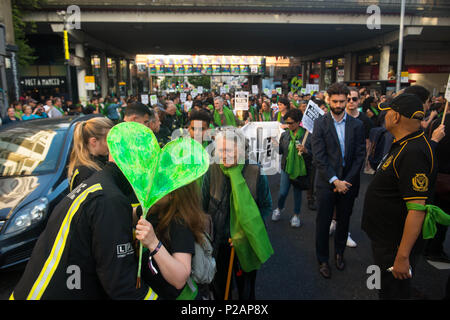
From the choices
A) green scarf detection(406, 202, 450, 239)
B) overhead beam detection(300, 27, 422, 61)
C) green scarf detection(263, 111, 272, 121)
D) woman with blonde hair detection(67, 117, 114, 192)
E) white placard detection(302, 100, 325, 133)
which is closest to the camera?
green scarf detection(406, 202, 450, 239)

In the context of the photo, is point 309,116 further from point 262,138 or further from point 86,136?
point 86,136

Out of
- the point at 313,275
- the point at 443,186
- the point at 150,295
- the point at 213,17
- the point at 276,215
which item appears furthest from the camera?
the point at 213,17

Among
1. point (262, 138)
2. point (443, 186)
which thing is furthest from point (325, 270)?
point (262, 138)

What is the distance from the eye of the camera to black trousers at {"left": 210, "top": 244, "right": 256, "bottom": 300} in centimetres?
277

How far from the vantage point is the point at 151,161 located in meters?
1.58

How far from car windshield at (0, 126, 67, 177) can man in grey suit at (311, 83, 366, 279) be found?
3.37 meters

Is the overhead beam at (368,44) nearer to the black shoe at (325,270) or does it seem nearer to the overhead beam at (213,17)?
the overhead beam at (213,17)

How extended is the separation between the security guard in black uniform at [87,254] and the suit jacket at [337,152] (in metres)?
2.79

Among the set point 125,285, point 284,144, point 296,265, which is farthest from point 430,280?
point 125,285

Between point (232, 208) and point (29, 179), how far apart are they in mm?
2813

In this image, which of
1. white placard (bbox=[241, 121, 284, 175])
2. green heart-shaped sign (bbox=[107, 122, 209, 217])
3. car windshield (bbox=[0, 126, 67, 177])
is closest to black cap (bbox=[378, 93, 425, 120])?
green heart-shaped sign (bbox=[107, 122, 209, 217])

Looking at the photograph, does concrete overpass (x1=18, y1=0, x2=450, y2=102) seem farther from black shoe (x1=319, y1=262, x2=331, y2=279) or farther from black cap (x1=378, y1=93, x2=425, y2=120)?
black cap (x1=378, y1=93, x2=425, y2=120)

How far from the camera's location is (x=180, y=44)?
33.2 m

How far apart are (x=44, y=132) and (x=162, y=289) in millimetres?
3935
